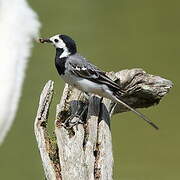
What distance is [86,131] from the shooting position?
1.74 metres

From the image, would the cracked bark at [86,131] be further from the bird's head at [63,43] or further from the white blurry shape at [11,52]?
the white blurry shape at [11,52]

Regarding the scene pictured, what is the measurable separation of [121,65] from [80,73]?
1.30m

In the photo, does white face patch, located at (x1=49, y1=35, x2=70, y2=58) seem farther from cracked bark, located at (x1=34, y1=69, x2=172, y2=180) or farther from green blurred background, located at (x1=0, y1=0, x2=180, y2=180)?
green blurred background, located at (x1=0, y1=0, x2=180, y2=180)

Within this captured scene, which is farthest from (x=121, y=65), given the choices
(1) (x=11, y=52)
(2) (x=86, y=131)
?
(2) (x=86, y=131)

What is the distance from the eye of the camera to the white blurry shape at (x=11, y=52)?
264 centimetres

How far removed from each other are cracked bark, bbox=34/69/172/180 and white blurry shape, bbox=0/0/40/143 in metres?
0.68

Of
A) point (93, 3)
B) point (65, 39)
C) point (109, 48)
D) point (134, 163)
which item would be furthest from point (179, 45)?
point (65, 39)

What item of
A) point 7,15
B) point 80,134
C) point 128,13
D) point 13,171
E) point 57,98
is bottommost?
point 80,134

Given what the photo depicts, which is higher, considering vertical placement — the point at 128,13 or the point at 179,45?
the point at 128,13

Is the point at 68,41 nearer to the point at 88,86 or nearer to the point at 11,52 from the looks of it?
the point at 88,86

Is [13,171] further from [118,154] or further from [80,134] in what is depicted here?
[80,134]

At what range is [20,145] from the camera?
8.89 ft

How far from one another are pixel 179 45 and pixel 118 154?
826 millimetres

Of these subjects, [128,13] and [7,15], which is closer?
[7,15]
